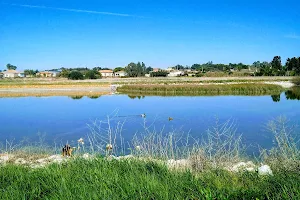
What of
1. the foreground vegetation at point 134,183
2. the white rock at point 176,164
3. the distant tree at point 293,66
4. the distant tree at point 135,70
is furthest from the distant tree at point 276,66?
the foreground vegetation at point 134,183

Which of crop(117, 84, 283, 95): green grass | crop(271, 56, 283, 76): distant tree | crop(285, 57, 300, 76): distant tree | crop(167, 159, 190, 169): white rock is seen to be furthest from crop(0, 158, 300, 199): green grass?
crop(271, 56, 283, 76): distant tree

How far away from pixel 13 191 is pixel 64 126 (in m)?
11.9

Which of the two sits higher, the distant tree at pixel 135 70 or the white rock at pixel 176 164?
the distant tree at pixel 135 70

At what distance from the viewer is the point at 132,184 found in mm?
3814

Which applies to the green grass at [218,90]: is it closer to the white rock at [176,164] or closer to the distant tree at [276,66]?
the white rock at [176,164]

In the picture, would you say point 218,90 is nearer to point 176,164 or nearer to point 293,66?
point 176,164

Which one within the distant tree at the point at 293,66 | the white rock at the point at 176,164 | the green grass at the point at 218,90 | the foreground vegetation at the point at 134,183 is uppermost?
the distant tree at the point at 293,66

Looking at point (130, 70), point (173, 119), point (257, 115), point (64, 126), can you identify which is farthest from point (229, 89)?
point (130, 70)

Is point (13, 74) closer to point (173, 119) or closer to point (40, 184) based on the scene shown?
point (173, 119)

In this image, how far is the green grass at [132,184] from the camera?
3544 millimetres

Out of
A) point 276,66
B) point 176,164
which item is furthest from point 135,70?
point 176,164

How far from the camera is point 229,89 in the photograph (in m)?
36.8

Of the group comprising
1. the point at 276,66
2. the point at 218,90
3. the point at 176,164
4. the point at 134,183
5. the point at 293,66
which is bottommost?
the point at 218,90

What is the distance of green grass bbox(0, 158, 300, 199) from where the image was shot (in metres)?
3.54
